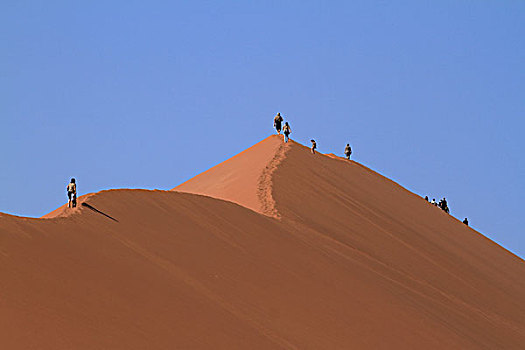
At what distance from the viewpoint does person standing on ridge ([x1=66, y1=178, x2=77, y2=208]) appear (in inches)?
847

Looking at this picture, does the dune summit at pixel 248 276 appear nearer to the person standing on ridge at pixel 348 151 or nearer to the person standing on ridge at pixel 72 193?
the person standing on ridge at pixel 72 193

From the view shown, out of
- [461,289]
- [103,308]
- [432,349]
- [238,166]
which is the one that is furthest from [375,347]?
[238,166]

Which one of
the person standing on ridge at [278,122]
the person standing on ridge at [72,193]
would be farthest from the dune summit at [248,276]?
the person standing on ridge at [278,122]

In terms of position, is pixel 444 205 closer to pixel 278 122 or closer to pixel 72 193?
pixel 278 122

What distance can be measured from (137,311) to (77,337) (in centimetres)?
195

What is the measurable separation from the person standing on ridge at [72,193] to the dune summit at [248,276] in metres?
0.49

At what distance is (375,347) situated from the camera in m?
20.9

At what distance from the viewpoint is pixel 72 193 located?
21.6 metres

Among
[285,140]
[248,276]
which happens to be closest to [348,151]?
[285,140]

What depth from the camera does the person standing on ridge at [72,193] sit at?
21516 mm

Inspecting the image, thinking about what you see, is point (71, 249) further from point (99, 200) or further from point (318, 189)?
point (318, 189)

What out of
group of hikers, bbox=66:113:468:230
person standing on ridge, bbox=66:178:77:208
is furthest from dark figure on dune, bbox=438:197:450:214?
person standing on ridge, bbox=66:178:77:208

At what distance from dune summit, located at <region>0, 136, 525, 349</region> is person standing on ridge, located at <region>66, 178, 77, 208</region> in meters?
0.49

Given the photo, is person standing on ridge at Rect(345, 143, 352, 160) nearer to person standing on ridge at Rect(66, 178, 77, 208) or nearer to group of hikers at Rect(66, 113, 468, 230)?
group of hikers at Rect(66, 113, 468, 230)
